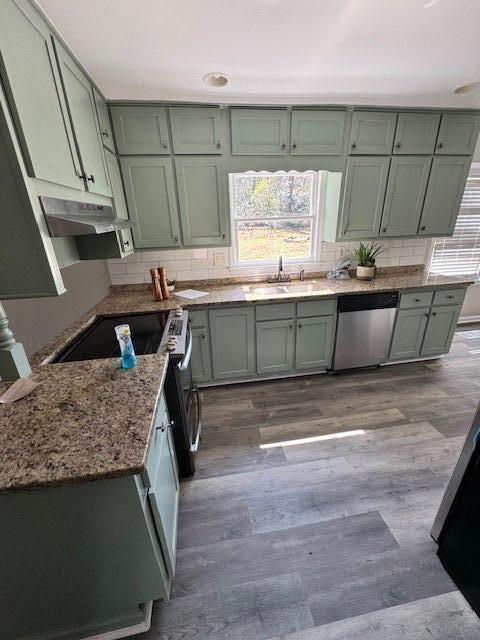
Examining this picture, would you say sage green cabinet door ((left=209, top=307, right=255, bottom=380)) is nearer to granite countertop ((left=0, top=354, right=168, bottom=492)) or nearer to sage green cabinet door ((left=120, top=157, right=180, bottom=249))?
sage green cabinet door ((left=120, top=157, right=180, bottom=249))

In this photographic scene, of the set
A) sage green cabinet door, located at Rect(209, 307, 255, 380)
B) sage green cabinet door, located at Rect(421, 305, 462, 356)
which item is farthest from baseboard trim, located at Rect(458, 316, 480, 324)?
sage green cabinet door, located at Rect(209, 307, 255, 380)

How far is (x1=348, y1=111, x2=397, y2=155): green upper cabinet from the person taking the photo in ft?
7.75

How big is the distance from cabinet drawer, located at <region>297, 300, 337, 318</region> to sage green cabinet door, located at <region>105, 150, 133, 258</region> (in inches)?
62.9

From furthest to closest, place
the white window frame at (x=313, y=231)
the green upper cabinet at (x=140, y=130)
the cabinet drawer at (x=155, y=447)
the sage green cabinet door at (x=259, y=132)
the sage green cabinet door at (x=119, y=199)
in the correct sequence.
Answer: the white window frame at (x=313, y=231) → the sage green cabinet door at (x=259, y=132) → the green upper cabinet at (x=140, y=130) → the sage green cabinet door at (x=119, y=199) → the cabinet drawer at (x=155, y=447)

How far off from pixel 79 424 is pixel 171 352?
2.17ft

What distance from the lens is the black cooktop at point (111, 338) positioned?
1599 mm

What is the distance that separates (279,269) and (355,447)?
181 centimetres

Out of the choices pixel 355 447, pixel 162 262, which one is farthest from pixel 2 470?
pixel 162 262

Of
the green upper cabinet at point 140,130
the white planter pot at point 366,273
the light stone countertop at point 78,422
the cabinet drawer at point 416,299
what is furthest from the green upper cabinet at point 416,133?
the light stone countertop at point 78,422

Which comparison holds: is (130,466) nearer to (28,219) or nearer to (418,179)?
(28,219)

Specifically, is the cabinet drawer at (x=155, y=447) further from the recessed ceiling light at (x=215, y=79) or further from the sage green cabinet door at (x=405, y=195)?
the sage green cabinet door at (x=405, y=195)

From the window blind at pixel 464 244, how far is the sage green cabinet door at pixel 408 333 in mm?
1044

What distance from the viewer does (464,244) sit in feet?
11.3

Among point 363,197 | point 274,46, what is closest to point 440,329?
point 363,197
